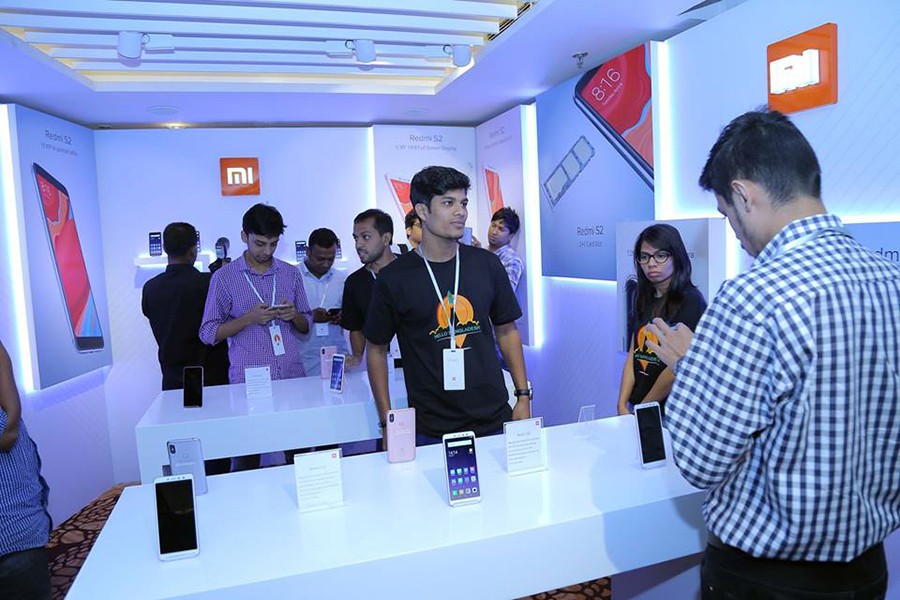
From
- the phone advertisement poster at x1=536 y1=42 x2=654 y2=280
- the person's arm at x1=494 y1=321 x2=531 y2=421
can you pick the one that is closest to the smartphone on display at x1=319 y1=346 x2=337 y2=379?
the person's arm at x1=494 y1=321 x2=531 y2=421

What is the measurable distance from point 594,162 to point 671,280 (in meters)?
1.54

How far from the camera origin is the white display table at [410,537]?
1.25 m

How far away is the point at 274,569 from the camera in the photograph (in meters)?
1.25

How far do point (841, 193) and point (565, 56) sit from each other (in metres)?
1.81

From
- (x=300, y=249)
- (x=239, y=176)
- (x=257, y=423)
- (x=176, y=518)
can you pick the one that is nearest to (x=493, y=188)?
(x=300, y=249)

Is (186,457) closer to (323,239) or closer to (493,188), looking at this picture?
(323,239)

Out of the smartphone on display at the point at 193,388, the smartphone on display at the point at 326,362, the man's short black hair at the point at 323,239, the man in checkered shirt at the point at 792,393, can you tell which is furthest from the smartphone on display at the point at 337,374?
the man in checkered shirt at the point at 792,393

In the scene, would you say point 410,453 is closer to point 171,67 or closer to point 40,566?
point 40,566

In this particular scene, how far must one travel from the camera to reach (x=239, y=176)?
514 cm

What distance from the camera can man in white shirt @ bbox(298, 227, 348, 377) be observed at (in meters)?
3.93

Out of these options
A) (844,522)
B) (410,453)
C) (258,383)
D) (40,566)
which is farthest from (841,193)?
(40,566)

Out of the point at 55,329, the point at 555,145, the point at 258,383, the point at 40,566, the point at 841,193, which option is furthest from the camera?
the point at 555,145

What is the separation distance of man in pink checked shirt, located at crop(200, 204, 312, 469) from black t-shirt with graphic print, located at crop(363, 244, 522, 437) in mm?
1096

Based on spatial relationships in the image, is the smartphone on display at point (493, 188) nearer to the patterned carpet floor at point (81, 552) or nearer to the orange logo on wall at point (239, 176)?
the orange logo on wall at point (239, 176)
